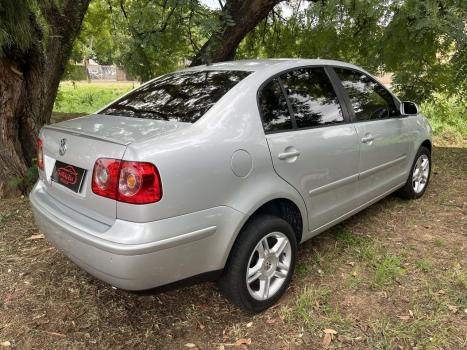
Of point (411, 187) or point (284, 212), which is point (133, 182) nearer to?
point (284, 212)

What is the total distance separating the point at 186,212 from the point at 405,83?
5962 mm

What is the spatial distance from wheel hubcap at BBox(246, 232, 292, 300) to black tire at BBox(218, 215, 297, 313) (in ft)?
0.13

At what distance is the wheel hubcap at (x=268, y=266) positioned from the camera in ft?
8.86

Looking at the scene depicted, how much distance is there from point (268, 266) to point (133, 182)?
1.16 m

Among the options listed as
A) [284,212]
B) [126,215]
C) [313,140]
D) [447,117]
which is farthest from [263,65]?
[447,117]

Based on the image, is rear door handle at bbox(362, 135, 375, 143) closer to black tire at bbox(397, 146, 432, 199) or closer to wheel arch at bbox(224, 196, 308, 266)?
wheel arch at bbox(224, 196, 308, 266)

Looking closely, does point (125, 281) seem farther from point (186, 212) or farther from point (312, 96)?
point (312, 96)

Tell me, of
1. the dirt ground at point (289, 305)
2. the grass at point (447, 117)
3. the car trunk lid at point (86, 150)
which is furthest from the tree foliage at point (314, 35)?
the dirt ground at point (289, 305)

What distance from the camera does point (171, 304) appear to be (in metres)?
2.91

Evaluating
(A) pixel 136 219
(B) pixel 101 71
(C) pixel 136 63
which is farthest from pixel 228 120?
(B) pixel 101 71

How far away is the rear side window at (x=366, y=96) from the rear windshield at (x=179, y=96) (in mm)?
1139

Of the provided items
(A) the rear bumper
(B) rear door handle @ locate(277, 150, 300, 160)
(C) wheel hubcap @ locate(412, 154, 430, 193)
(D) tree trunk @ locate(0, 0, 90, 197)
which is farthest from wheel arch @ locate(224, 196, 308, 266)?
(D) tree trunk @ locate(0, 0, 90, 197)

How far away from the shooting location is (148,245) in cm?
209

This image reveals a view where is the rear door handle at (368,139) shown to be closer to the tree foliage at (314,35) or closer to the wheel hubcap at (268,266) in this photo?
the wheel hubcap at (268,266)
